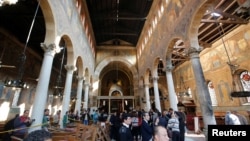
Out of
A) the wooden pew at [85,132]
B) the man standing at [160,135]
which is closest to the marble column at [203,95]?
the wooden pew at [85,132]

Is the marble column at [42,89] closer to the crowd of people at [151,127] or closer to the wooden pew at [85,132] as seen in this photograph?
the wooden pew at [85,132]

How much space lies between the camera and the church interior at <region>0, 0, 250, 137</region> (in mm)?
6397

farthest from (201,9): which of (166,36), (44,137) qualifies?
(44,137)

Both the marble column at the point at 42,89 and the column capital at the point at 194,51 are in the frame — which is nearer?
the marble column at the point at 42,89

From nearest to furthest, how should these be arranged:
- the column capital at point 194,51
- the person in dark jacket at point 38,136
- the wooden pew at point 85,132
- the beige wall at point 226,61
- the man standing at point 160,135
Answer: the person in dark jacket at point 38,136 < the man standing at point 160,135 < the wooden pew at point 85,132 < the column capital at point 194,51 < the beige wall at point 226,61

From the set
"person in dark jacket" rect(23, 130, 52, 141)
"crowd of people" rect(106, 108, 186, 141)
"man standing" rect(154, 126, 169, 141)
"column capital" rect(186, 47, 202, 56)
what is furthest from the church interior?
"man standing" rect(154, 126, 169, 141)

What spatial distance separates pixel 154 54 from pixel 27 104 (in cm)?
1258

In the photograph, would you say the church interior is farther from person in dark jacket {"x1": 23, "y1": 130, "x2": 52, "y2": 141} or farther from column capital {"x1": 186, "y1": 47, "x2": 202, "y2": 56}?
person in dark jacket {"x1": 23, "y1": 130, "x2": 52, "y2": 141}

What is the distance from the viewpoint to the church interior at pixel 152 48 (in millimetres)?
6397

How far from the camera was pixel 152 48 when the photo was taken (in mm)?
13477

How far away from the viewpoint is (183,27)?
773 centimetres

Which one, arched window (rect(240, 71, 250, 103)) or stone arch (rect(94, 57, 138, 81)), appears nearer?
→ arched window (rect(240, 71, 250, 103))

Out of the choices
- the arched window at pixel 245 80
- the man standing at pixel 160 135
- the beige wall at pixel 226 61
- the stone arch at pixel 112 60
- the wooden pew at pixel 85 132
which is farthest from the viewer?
the stone arch at pixel 112 60

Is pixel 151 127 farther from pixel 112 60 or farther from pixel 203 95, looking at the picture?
pixel 112 60
